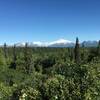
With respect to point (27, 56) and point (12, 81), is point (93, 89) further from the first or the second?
point (27, 56)

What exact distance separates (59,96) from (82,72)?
2007 millimetres

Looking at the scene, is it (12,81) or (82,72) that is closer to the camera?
(82,72)

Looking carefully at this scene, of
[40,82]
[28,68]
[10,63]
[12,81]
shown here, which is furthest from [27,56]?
[40,82]

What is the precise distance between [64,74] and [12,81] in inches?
1837


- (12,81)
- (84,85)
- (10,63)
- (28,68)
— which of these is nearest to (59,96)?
(84,85)

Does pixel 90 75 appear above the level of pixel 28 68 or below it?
above

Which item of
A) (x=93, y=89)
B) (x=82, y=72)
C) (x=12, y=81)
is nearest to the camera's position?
(x=93, y=89)

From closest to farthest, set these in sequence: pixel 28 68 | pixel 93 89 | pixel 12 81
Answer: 1. pixel 93 89
2. pixel 12 81
3. pixel 28 68

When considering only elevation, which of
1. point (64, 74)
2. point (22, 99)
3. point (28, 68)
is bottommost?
point (28, 68)

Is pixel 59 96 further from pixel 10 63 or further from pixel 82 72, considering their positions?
pixel 10 63

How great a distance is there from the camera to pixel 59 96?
46.0ft

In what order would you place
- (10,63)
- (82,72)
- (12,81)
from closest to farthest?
(82,72)
(12,81)
(10,63)

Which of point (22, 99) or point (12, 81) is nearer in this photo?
point (22, 99)

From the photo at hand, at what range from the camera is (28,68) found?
11106 cm
